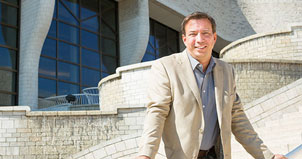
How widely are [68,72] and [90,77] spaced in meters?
1.40

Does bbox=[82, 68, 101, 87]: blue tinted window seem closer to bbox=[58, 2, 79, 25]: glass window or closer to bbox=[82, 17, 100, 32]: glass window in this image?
bbox=[82, 17, 100, 32]: glass window

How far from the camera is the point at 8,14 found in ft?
63.0

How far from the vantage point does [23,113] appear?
9922 mm

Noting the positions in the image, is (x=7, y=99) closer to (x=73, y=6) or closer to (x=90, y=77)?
(x=90, y=77)

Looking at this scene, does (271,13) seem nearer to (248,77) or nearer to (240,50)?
(240,50)

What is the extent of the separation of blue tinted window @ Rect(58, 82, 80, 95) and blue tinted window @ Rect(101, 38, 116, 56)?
304cm

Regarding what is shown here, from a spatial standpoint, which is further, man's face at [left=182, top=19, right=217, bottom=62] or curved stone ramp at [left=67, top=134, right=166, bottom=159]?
curved stone ramp at [left=67, top=134, right=166, bottom=159]

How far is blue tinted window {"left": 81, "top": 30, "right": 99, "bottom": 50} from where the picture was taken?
2219cm

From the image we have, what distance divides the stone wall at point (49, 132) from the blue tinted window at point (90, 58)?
1195 cm

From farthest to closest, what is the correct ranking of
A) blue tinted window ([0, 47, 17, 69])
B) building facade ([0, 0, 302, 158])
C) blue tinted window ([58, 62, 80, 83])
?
1. blue tinted window ([58, 62, 80, 83])
2. blue tinted window ([0, 47, 17, 69])
3. building facade ([0, 0, 302, 158])

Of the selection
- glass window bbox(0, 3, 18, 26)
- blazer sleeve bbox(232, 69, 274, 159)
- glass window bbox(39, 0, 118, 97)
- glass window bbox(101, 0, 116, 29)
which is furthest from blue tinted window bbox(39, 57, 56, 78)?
blazer sleeve bbox(232, 69, 274, 159)

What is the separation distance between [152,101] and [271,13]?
27.0 metres

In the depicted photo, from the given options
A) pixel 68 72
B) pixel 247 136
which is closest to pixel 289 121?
pixel 247 136

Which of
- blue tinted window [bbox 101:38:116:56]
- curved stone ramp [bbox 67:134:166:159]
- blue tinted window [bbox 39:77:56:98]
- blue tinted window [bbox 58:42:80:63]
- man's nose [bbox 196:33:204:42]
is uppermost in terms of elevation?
blue tinted window [bbox 101:38:116:56]
